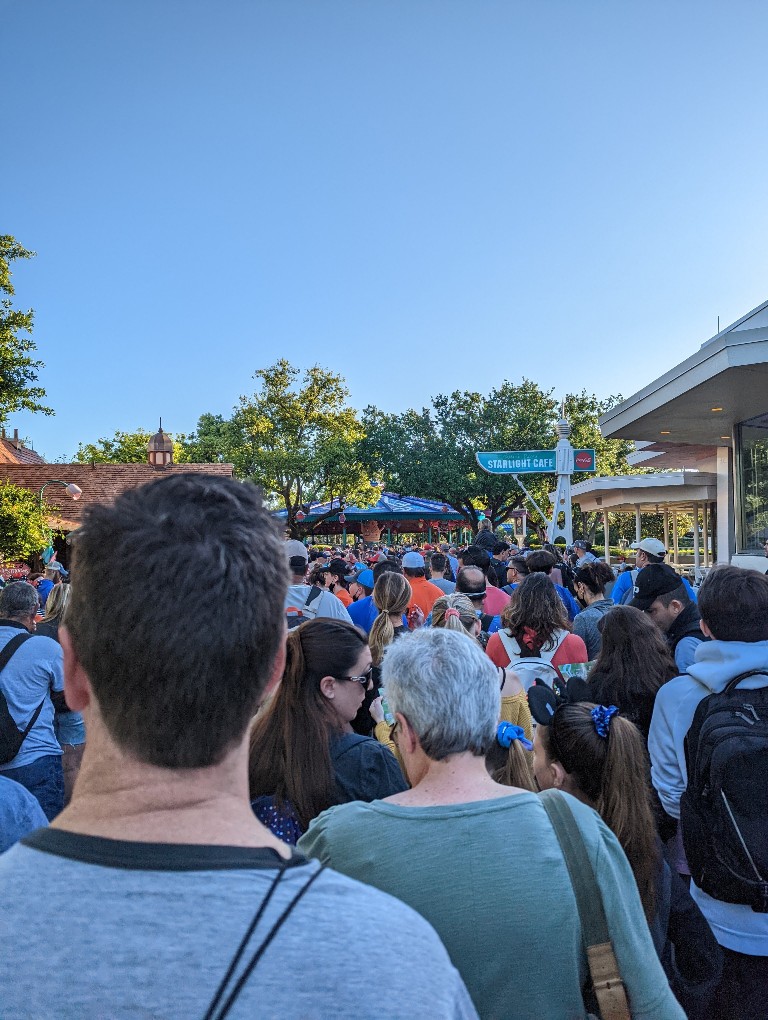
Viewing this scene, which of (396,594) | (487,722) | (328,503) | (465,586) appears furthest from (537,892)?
(328,503)

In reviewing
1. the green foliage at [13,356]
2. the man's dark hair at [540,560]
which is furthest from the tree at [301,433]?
the man's dark hair at [540,560]

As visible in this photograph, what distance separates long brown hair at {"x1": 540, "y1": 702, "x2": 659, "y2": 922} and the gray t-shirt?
64.2 inches

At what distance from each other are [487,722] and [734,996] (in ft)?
4.75

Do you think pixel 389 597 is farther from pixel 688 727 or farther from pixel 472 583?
pixel 688 727

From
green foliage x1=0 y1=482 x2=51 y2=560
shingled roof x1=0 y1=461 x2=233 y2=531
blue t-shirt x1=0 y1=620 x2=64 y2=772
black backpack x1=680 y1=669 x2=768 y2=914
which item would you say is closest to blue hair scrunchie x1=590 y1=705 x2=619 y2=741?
black backpack x1=680 y1=669 x2=768 y2=914

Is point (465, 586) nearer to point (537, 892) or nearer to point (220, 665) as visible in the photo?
point (537, 892)

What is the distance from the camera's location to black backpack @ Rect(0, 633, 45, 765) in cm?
394

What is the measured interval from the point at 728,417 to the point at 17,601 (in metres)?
13.9

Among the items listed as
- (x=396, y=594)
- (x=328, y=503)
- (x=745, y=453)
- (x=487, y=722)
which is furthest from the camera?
(x=328, y=503)

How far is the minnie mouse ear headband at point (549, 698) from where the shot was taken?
8.50 ft

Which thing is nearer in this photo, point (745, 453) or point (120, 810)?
point (120, 810)

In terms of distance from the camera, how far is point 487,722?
1.95 meters

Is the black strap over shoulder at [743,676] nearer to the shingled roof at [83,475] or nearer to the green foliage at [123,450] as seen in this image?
the shingled roof at [83,475]

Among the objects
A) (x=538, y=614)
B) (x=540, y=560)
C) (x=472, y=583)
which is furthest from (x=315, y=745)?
(x=540, y=560)
